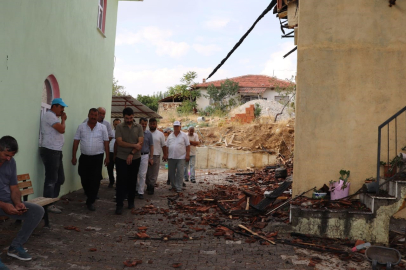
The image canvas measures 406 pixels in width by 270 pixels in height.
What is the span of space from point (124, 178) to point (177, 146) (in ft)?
10.9

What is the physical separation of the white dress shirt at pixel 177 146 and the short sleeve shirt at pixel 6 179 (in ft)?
21.1

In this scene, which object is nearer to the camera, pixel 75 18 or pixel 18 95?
pixel 18 95

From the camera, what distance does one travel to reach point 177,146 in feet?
36.5

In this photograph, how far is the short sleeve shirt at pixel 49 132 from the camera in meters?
7.28

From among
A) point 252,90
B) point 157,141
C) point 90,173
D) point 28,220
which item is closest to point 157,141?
point 157,141

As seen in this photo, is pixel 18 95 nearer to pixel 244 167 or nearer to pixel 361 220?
pixel 361 220

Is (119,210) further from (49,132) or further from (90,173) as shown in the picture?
(49,132)

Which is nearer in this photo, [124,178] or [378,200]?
[378,200]

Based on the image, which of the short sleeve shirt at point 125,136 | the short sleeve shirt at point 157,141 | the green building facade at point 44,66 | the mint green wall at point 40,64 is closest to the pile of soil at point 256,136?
the short sleeve shirt at point 157,141

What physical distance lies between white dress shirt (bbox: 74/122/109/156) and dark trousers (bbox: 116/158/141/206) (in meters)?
0.54

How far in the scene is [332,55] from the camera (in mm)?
7496

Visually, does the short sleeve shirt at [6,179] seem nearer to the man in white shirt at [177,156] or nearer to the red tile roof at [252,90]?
the man in white shirt at [177,156]

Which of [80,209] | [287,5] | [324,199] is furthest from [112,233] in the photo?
[287,5]

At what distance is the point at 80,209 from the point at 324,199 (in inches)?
197
